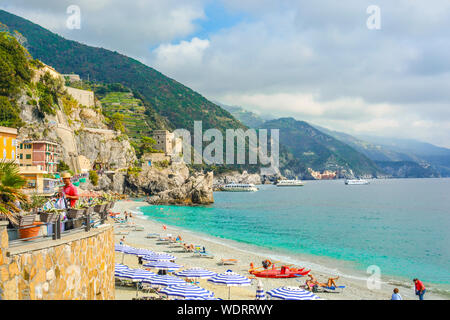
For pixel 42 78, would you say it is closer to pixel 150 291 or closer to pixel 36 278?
pixel 150 291

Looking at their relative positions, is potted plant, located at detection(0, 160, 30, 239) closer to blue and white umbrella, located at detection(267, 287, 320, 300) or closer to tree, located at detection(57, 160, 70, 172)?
blue and white umbrella, located at detection(267, 287, 320, 300)

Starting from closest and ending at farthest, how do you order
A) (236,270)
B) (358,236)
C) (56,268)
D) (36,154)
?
(56,268), (236,270), (358,236), (36,154)

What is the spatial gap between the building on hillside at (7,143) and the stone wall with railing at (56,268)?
2292cm

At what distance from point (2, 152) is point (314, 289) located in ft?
80.4

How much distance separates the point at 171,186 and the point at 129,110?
68.8 m

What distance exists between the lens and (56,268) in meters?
6.71

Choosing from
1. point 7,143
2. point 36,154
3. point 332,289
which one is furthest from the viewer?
point 36,154

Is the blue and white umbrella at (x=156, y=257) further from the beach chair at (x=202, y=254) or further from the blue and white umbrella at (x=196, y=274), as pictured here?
the beach chair at (x=202, y=254)

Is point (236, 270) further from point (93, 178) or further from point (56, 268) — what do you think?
point (93, 178)

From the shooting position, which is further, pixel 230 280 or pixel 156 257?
pixel 156 257

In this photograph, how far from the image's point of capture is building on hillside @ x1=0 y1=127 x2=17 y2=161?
2741cm

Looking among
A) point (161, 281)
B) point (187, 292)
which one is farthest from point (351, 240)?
point (187, 292)
